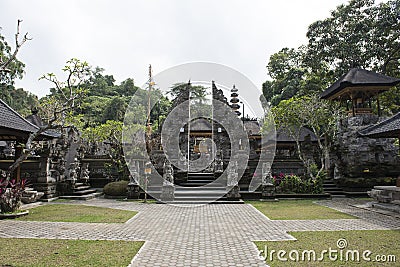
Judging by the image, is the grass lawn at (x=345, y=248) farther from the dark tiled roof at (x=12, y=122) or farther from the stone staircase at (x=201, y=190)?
the dark tiled roof at (x=12, y=122)

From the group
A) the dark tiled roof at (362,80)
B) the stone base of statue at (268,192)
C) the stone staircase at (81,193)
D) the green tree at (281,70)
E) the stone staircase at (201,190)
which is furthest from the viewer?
the green tree at (281,70)

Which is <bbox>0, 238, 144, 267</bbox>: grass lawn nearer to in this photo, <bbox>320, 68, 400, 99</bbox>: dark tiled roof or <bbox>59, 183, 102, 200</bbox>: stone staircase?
<bbox>59, 183, 102, 200</bbox>: stone staircase

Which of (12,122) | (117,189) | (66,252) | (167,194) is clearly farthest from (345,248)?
(117,189)

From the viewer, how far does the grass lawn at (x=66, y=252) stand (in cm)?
509

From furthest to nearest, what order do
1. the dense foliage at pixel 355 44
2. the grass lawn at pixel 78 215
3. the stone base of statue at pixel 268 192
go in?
the dense foliage at pixel 355 44, the stone base of statue at pixel 268 192, the grass lawn at pixel 78 215

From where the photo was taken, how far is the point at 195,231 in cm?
772

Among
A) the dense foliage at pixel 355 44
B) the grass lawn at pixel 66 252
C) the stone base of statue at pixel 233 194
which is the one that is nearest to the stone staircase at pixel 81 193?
the stone base of statue at pixel 233 194

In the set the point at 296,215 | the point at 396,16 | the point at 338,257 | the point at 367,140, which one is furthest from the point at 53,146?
the point at 396,16

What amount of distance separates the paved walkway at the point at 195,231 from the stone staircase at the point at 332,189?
535 cm

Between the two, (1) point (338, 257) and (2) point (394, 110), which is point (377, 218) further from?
(2) point (394, 110)

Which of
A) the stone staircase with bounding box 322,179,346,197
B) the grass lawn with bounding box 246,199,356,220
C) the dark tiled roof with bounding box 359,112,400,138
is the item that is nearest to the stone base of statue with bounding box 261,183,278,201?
the grass lawn with bounding box 246,199,356,220

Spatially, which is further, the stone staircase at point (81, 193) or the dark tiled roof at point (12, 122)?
the stone staircase at point (81, 193)

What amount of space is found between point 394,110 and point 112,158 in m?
22.2

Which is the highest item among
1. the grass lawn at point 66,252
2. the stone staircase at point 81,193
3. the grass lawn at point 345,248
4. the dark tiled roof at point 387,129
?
the dark tiled roof at point 387,129
